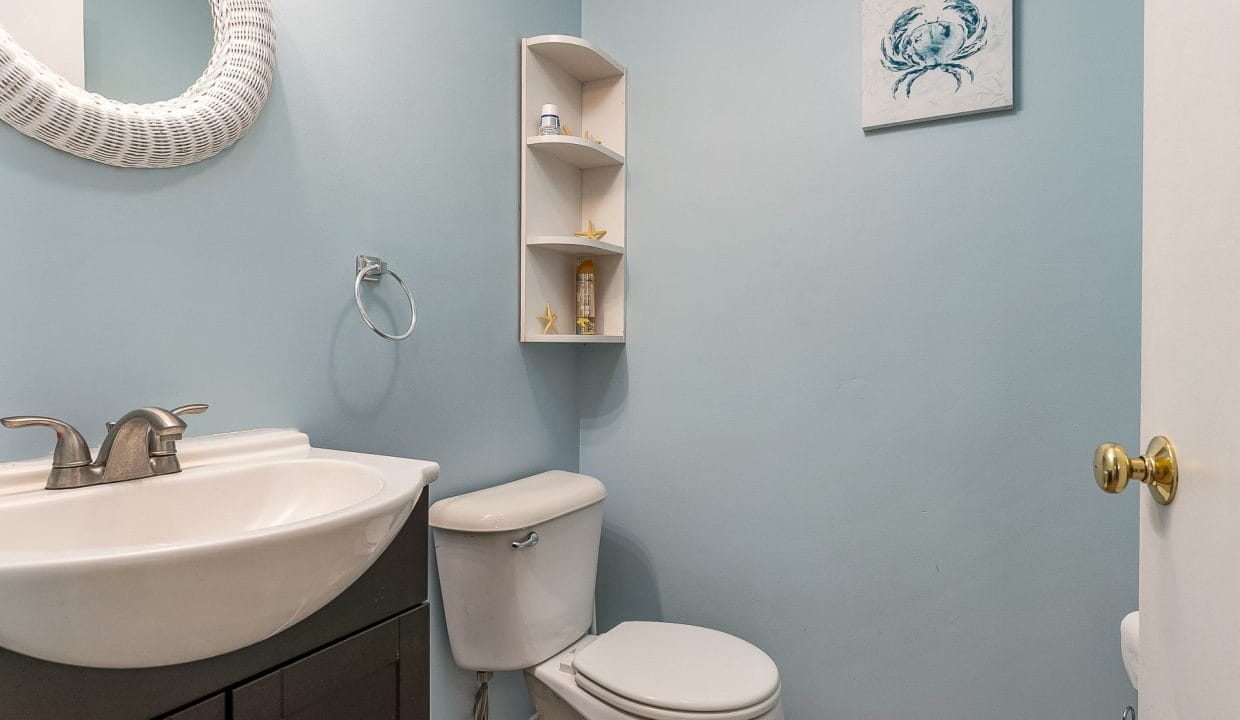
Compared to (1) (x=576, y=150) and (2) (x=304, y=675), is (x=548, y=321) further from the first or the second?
(2) (x=304, y=675)

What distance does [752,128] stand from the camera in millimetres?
1729

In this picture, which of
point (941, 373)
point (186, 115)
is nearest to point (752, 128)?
point (941, 373)

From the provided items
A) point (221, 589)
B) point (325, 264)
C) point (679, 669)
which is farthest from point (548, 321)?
point (221, 589)

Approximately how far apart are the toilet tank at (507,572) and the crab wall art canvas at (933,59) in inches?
45.6

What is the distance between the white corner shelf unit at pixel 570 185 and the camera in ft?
5.58

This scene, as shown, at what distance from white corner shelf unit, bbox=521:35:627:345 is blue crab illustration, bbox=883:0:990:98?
0.71m

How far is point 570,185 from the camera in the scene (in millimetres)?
1896

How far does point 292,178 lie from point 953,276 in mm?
1358

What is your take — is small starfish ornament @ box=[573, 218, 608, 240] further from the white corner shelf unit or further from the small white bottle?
the small white bottle

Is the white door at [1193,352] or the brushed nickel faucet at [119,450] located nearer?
the white door at [1193,352]

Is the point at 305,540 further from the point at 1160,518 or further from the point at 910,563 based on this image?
the point at 910,563

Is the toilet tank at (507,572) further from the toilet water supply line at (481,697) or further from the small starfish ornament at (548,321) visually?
the small starfish ornament at (548,321)

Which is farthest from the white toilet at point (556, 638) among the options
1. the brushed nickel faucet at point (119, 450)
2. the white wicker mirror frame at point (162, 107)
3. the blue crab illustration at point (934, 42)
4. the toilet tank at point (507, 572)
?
the blue crab illustration at point (934, 42)

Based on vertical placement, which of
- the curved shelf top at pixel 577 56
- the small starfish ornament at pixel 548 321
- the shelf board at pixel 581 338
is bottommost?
the shelf board at pixel 581 338
